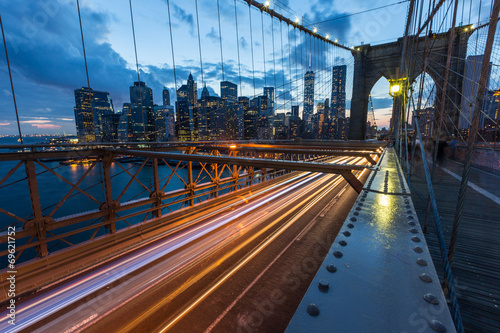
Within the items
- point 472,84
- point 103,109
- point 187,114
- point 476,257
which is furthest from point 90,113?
point 187,114

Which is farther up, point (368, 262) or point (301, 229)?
point (368, 262)

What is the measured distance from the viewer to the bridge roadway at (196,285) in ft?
8.05

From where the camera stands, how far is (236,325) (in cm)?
231

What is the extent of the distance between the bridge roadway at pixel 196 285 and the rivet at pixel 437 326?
1892mm

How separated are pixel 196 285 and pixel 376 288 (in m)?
2.72

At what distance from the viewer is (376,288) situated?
3.09 ft

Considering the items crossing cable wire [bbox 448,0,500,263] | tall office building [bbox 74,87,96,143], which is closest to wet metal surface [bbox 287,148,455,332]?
crossing cable wire [bbox 448,0,500,263]

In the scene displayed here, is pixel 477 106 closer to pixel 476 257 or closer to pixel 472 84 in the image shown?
pixel 476 257

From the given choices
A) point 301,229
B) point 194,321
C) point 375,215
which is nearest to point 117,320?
point 194,321

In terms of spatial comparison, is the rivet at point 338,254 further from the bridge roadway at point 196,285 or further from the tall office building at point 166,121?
the tall office building at point 166,121

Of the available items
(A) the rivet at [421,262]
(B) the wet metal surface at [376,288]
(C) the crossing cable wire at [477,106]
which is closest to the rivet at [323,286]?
(B) the wet metal surface at [376,288]

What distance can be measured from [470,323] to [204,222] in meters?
4.79

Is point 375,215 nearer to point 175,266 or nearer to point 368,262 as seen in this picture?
point 368,262

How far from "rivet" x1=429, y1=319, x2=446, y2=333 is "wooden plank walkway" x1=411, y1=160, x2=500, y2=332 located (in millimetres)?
2341
